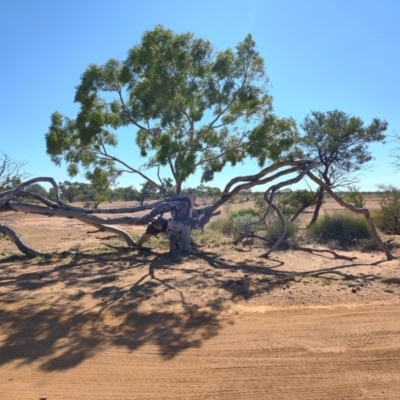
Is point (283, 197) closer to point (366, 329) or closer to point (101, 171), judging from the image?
point (101, 171)

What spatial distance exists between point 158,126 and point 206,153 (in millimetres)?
1788

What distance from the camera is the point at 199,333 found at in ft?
17.1

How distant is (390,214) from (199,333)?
1371cm

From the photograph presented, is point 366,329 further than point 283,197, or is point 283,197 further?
point 283,197

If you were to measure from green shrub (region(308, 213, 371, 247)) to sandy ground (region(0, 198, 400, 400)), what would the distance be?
4859 millimetres

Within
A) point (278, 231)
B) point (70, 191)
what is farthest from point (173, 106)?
point (70, 191)

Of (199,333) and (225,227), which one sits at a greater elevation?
(225,227)

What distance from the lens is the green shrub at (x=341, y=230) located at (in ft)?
44.9

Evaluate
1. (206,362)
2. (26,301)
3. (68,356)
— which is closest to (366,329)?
(206,362)

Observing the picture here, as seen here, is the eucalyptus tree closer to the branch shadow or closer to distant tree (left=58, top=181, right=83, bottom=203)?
the branch shadow

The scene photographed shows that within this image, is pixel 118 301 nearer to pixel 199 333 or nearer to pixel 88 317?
pixel 88 317

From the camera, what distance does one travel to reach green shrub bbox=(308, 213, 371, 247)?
1367cm

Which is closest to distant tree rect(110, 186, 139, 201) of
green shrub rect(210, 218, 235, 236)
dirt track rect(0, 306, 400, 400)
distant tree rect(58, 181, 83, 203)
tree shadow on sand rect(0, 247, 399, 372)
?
distant tree rect(58, 181, 83, 203)

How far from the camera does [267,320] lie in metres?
5.64
